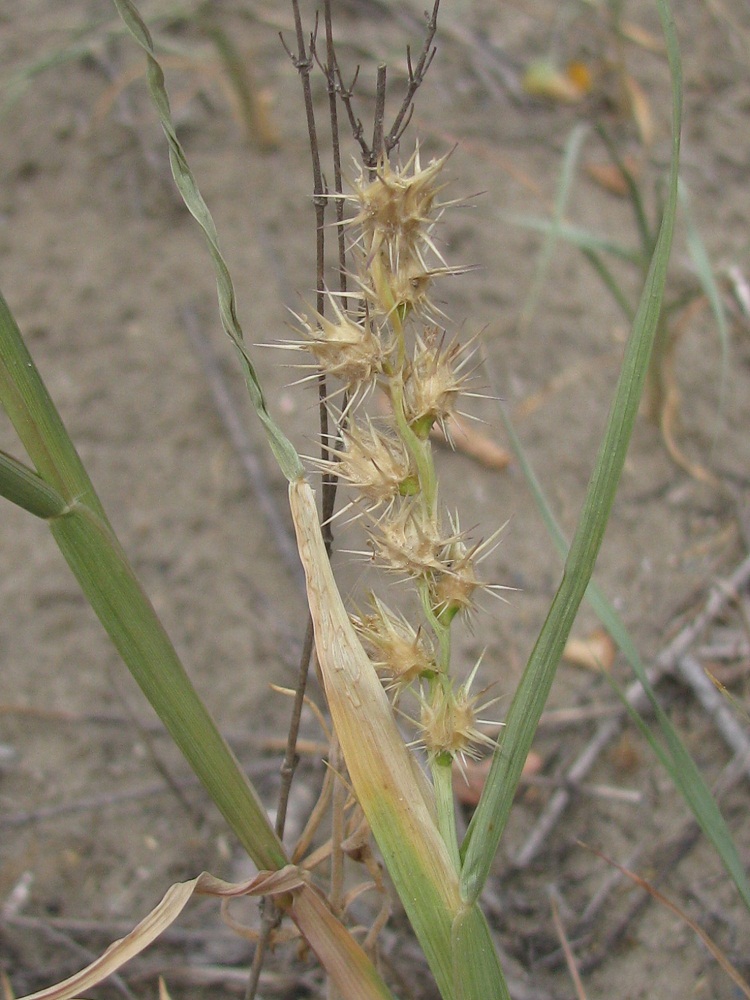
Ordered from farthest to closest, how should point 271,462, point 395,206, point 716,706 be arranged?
point 271,462
point 716,706
point 395,206

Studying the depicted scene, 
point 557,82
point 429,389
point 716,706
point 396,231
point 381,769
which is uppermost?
point 396,231

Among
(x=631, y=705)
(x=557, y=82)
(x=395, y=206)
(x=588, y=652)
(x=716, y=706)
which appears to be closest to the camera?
(x=395, y=206)

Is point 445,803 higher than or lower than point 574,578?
lower

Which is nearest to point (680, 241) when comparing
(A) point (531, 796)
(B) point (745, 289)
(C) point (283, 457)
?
(B) point (745, 289)

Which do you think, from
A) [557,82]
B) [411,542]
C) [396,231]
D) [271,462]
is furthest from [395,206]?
[557,82]

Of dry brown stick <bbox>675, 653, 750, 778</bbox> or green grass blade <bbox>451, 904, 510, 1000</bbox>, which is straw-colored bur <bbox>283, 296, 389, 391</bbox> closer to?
green grass blade <bbox>451, 904, 510, 1000</bbox>

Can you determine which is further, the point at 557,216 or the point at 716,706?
the point at 557,216

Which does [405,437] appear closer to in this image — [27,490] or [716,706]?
[27,490]
